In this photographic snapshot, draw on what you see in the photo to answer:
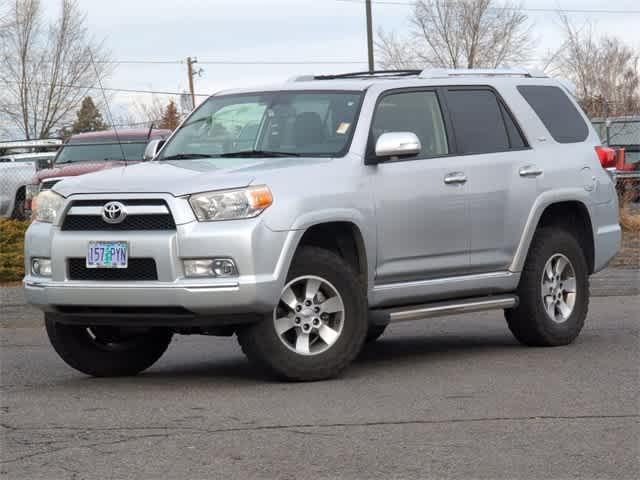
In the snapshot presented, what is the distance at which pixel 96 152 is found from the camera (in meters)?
19.6

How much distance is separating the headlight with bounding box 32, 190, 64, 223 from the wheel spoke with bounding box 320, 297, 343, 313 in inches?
65.0

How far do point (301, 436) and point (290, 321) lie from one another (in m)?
1.74

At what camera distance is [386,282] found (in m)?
8.98

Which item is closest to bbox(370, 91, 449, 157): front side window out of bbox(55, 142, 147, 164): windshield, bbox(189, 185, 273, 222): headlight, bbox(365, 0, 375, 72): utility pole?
bbox(189, 185, 273, 222): headlight

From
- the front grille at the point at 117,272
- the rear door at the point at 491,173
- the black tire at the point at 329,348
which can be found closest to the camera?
the front grille at the point at 117,272

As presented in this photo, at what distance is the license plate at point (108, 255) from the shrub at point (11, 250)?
775 cm

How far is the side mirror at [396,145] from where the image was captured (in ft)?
28.7

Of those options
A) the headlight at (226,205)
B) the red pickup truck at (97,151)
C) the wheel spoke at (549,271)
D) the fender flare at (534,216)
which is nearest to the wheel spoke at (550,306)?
the wheel spoke at (549,271)

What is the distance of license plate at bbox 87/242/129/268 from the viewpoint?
803cm

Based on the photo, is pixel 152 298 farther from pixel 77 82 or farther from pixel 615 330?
pixel 77 82

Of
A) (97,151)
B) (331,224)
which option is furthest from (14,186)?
(331,224)

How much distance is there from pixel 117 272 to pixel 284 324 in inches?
39.5

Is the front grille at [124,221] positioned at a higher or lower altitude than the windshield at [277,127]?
lower

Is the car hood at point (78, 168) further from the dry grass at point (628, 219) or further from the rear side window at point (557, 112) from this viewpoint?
the rear side window at point (557, 112)
